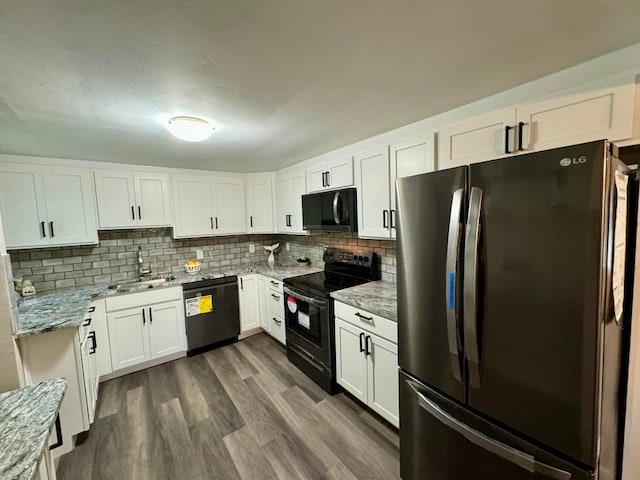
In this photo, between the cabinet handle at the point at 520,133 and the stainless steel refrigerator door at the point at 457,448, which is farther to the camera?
the cabinet handle at the point at 520,133

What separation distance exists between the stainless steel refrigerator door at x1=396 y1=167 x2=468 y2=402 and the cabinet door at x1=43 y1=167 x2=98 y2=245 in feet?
10.1

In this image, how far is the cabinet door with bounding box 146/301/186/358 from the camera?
2873 millimetres

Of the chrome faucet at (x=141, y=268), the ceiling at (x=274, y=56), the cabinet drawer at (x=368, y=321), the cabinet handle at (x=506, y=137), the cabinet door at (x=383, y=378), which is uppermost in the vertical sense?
the ceiling at (x=274, y=56)

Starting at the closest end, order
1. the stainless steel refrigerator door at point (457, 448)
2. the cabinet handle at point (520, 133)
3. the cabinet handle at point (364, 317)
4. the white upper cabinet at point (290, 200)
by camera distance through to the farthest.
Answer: the stainless steel refrigerator door at point (457, 448)
the cabinet handle at point (520, 133)
the cabinet handle at point (364, 317)
the white upper cabinet at point (290, 200)

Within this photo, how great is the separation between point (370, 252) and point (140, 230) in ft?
9.11

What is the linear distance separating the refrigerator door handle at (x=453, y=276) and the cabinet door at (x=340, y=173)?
1388 millimetres

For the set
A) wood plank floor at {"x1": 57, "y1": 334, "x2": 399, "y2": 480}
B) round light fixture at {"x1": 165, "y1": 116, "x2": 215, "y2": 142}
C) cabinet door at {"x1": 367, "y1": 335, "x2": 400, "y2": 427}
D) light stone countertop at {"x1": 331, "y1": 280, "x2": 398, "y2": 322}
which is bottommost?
wood plank floor at {"x1": 57, "y1": 334, "x2": 399, "y2": 480}

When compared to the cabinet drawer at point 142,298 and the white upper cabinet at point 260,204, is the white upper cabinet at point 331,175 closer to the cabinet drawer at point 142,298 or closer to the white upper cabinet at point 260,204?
the white upper cabinet at point 260,204

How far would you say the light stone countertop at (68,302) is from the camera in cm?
174

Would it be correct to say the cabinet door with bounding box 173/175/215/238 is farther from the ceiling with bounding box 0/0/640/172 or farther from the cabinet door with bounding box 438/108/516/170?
the cabinet door with bounding box 438/108/516/170

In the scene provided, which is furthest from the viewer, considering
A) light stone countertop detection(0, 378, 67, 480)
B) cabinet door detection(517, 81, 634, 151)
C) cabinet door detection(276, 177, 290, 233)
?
cabinet door detection(276, 177, 290, 233)

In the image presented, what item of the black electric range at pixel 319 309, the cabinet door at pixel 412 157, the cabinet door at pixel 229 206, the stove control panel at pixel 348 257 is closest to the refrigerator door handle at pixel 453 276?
the cabinet door at pixel 412 157

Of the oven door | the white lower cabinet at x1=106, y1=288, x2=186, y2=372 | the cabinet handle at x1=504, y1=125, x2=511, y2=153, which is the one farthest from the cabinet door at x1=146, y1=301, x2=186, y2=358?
the cabinet handle at x1=504, y1=125, x2=511, y2=153

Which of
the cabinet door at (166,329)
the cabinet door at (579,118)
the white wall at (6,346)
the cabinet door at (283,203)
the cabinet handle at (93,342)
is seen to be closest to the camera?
the cabinet door at (579,118)
